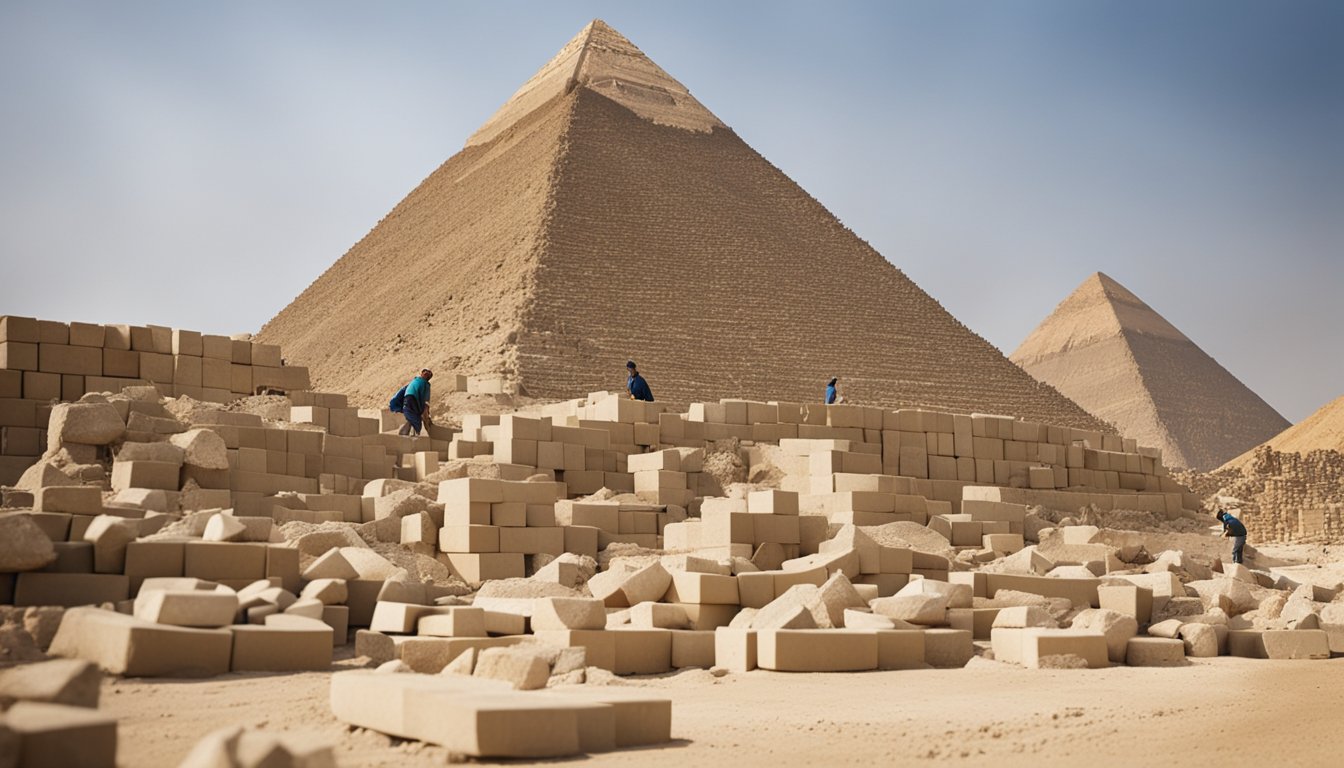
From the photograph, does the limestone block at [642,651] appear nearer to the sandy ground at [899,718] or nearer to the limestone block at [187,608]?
the sandy ground at [899,718]

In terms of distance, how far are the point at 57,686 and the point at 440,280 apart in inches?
2112

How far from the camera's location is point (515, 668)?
5.77 m

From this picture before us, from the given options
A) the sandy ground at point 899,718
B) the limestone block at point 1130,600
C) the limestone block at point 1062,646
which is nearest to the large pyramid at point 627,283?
the limestone block at point 1130,600

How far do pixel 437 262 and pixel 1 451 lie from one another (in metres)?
49.4

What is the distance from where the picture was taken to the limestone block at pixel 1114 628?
830cm

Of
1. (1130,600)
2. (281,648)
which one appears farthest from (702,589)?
(1130,600)

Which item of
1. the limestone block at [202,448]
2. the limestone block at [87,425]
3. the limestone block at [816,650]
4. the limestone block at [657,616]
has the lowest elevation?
the limestone block at [816,650]

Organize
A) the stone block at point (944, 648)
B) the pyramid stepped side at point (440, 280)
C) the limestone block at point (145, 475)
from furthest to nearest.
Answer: the pyramid stepped side at point (440, 280), the limestone block at point (145, 475), the stone block at point (944, 648)

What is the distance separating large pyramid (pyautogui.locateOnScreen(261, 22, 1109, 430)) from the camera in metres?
45.2

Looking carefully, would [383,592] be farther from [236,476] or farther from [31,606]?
[236,476]

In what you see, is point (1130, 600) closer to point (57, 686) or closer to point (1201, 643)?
point (1201, 643)

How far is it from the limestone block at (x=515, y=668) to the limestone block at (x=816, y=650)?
5.44ft

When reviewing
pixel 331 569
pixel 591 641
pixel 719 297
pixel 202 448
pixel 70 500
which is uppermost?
pixel 719 297

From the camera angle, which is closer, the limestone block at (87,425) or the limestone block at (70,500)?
the limestone block at (70,500)
